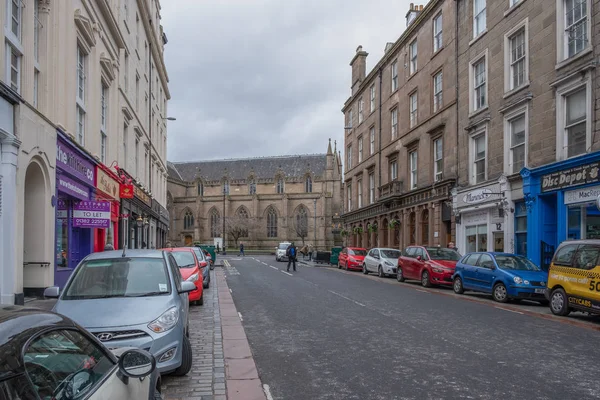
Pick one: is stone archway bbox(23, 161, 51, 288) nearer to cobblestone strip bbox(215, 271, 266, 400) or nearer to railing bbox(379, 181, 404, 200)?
cobblestone strip bbox(215, 271, 266, 400)

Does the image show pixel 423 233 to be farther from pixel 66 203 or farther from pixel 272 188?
pixel 272 188

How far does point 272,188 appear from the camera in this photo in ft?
297

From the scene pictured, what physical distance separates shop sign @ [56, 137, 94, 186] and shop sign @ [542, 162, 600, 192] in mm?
15485

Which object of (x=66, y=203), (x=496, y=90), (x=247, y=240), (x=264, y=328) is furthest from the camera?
(x=247, y=240)

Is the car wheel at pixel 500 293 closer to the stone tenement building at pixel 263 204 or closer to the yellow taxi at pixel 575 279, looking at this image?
the yellow taxi at pixel 575 279

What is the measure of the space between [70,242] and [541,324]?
13.2 m

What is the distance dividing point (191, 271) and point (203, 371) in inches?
295

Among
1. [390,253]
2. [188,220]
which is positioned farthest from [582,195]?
[188,220]

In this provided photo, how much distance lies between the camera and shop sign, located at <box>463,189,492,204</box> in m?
21.6

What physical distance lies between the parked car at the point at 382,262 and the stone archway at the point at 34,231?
16169 mm

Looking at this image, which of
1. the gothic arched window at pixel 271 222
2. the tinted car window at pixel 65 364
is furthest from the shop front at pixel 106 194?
the gothic arched window at pixel 271 222

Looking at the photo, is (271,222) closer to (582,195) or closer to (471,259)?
(471,259)

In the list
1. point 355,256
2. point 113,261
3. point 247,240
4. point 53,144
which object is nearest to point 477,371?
point 113,261

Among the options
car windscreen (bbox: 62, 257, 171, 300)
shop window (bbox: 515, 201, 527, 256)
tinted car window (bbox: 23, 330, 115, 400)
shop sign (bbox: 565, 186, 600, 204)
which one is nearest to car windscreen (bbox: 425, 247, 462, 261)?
shop window (bbox: 515, 201, 527, 256)
